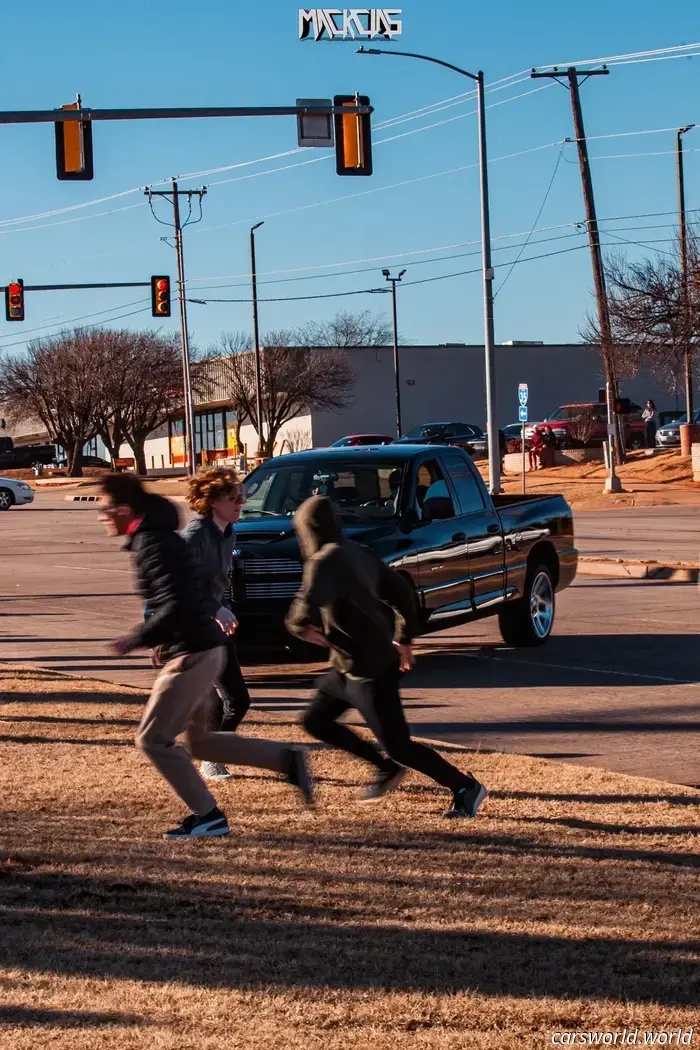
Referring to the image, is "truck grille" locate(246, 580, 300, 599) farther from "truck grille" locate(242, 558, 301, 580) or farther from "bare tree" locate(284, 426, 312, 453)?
"bare tree" locate(284, 426, 312, 453)

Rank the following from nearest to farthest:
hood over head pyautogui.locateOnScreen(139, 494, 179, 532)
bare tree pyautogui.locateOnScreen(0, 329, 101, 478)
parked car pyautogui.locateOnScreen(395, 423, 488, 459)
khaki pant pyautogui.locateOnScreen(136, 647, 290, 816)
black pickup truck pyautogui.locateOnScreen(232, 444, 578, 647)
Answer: hood over head pyautogui.locateOnScreen(139, 494, 179, 532) → khaki pant pyautogui.locateOnScreen(136, 647, 290, 816) → black pickup truck pyautogui.locateOnScreen(232, 444, 578, 647) → parked car pyautogui.locateOnScreen(395, 423, 488, 459) → bare tree pyautogui.locateOnScreen(0, 329, 101, 478)

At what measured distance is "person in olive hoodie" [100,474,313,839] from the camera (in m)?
6.58

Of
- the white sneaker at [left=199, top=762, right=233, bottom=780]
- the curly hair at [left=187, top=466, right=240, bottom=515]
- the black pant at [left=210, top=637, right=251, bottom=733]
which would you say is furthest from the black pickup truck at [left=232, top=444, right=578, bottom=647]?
the curly hair at [left=187, top=466, right=240, bottom=515]

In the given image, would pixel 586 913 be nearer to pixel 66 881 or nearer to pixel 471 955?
pixel 471 955

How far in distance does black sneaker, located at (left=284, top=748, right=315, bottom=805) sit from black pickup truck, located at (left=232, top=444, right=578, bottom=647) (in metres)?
4.48

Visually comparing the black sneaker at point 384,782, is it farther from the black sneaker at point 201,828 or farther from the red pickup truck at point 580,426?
the red pickup truck at point 580,426

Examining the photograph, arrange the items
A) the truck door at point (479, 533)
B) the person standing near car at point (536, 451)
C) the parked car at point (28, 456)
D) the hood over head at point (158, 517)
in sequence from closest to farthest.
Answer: the hood over head at point (158, 517) < the truck door at point (479, 533) < the person standing near car at point (536, 451) < the parked car at point (28, 456)

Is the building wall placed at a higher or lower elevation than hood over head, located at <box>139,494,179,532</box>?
higher

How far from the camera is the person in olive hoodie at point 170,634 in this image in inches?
259

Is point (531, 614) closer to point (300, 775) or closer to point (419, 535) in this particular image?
point (419, 535)

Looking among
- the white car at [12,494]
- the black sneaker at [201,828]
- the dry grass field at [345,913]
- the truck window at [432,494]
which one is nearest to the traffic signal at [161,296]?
the white car at [12,494]

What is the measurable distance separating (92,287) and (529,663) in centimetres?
2506

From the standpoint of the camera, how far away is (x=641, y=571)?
69.7ft

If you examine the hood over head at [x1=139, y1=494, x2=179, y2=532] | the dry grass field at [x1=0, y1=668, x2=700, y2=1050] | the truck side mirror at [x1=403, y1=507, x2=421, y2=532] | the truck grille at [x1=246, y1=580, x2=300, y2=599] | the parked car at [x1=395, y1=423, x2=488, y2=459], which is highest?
the parked car at [x1=395, y1=423, x2=488, y2=459]
